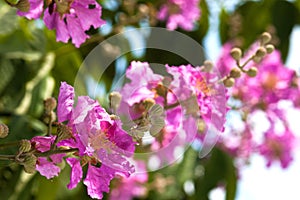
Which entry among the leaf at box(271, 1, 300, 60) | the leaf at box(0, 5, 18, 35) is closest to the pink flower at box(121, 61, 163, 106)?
the leaf at box(0, 5, 18, 35)

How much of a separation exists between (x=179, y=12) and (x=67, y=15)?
963 mm

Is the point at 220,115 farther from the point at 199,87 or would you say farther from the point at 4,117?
the point at 4,117

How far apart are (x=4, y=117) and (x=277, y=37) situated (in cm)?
108

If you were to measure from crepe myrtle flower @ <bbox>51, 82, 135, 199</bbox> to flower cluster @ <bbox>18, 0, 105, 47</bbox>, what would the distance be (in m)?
0.21

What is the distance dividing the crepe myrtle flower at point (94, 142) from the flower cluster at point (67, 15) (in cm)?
21

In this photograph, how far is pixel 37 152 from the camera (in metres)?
0.87

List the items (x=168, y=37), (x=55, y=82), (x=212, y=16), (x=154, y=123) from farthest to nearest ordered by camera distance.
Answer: (x=212, y=16), (x=168, y=37), (x=55, y=82), (x=154, y=123)

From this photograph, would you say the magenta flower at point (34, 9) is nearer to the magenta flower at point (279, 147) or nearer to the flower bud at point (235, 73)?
the flower bud at point (235, 73)

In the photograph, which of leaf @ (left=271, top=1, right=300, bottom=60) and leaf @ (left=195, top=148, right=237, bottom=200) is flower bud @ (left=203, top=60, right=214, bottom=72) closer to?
leaf @ (left=195, top=148, right=237, bottom=200)

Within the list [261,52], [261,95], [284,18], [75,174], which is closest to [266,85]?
[261,95]

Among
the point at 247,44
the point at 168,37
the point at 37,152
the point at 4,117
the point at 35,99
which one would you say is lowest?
the point at 4,117

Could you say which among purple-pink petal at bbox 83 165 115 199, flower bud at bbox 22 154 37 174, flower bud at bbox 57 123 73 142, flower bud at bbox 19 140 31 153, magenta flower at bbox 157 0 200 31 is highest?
magenta flower at bbox 157 0 200 31

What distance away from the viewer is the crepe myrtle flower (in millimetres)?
875

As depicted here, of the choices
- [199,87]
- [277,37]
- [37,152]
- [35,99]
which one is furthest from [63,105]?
[277,37]
